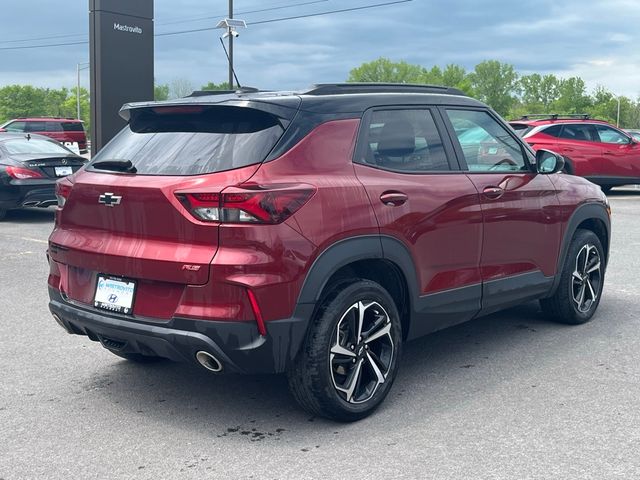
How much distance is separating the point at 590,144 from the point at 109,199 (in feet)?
52.4

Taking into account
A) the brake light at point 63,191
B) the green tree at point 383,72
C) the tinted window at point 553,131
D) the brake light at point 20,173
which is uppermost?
the green tree at point 383,72

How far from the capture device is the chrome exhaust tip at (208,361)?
387 centimetres

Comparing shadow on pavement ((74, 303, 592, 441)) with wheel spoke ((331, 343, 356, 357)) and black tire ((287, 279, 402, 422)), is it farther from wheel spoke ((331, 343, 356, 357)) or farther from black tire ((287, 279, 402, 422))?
wheel spoke ((331, 343, 356, 357))

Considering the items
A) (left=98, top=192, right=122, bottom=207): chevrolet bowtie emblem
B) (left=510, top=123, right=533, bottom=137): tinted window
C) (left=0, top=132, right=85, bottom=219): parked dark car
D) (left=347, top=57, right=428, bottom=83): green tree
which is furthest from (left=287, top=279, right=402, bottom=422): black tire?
(left=347, top=57, right=428, bottom=83): green tree

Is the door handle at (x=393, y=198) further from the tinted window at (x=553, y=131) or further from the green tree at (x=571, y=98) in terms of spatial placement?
the green tree at (x=571, y=98)

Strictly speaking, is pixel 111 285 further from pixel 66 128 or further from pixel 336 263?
pixel 66 128

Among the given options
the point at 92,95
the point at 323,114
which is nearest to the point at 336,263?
the point at 323,114

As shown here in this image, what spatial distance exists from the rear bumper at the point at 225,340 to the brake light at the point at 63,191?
0.89m

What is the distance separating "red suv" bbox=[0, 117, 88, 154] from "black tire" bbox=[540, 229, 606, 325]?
3154 cm

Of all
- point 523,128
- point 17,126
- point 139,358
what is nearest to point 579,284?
point 139,358

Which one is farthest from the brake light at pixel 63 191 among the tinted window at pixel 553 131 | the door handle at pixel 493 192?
the tinted window at pixel 553 131

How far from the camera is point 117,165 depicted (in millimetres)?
4355

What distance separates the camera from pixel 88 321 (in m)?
4.27

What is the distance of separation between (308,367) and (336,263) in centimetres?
53
